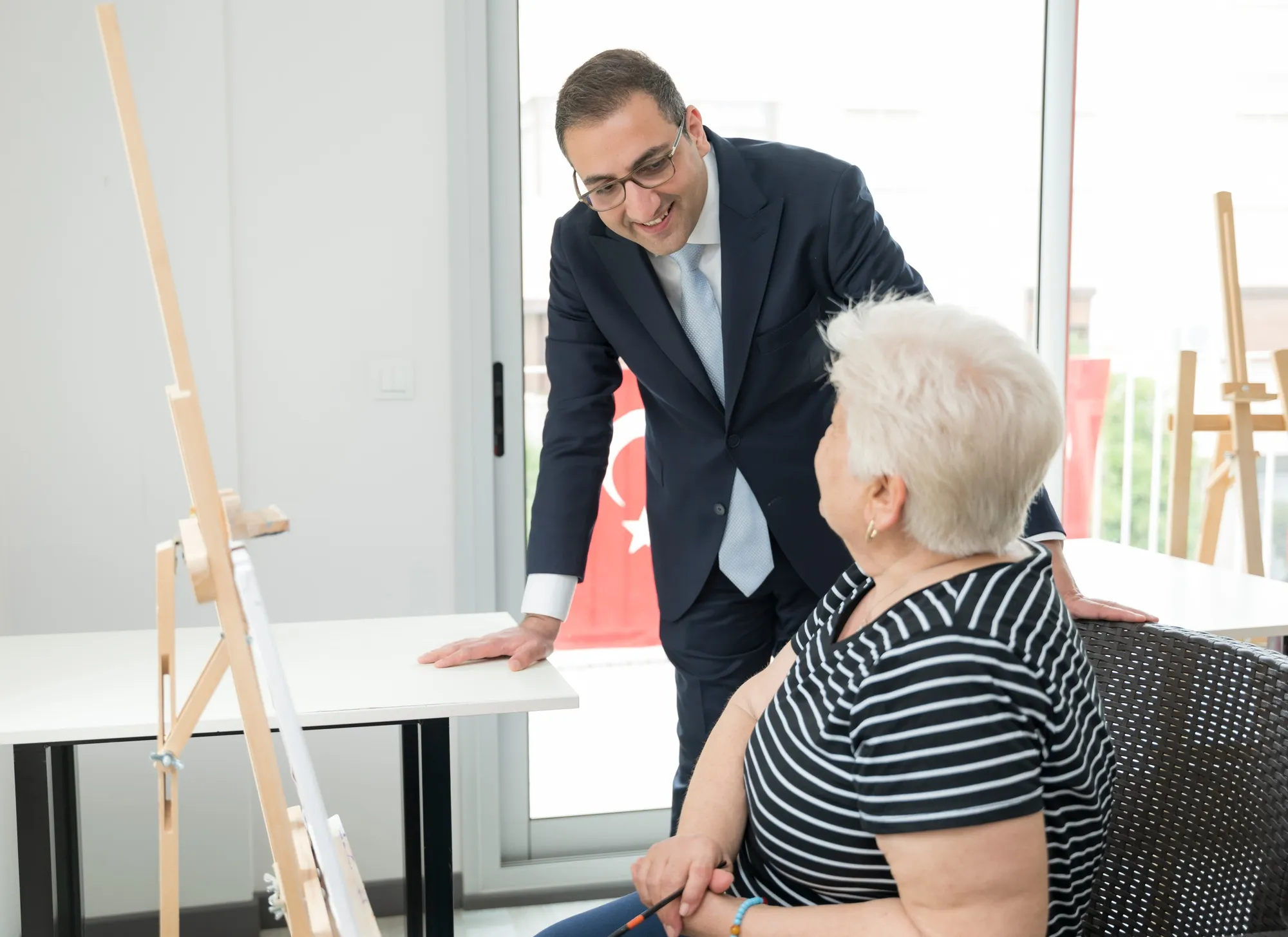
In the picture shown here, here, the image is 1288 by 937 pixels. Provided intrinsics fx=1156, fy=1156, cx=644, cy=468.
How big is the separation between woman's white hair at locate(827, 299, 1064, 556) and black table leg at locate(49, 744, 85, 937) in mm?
1433

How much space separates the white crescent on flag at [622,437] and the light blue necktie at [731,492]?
1083 mm

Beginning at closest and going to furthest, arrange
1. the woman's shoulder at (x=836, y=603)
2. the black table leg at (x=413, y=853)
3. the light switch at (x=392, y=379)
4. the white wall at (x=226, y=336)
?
the woman's shoulder at (x=836, y=603), the black table leg at (x=413, y=853), the white wall at (x=226, y=336), the light switch at (x=392, y=379)

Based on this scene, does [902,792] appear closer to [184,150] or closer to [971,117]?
[184,150]

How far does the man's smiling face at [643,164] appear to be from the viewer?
1.53 metres

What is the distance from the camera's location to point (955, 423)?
1045 millimetres

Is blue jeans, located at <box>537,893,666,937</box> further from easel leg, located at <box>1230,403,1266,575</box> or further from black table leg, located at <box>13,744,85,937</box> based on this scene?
easel leg, located at <box>1230,403,1266,575</box>

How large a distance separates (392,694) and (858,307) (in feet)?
2.79

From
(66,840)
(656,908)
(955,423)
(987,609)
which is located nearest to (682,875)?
(656,908)

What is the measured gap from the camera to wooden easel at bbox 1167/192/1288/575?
282cm

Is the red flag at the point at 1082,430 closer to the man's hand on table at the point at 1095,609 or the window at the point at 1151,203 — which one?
the window at the point at 1151,203

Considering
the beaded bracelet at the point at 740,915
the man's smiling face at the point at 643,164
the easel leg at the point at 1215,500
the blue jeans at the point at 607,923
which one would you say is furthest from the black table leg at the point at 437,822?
the easel leg at the point at 1215,500

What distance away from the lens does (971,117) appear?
9.93ft

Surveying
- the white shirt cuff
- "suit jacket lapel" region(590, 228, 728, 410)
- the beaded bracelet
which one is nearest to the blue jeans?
the beaded bracelet

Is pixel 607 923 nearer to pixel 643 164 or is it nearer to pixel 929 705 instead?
pixel 929 705
